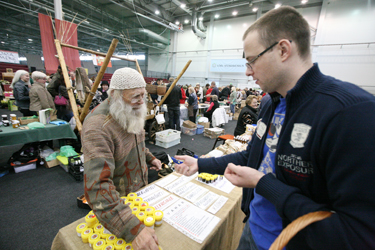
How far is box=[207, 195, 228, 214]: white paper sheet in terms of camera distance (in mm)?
1188

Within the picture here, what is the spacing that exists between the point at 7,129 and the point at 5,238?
1.85m

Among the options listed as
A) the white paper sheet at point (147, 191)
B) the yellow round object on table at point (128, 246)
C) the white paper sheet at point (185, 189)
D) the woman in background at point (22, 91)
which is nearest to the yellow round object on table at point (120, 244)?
the yellow round object on table at point (128, 246)

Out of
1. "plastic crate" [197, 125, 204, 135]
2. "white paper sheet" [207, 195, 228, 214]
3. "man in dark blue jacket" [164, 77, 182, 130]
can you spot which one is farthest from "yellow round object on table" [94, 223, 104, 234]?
"plastic crate" [197, 125, 204, 135]

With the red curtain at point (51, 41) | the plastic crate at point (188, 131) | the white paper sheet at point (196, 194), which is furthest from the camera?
the plastic crate at point (188, 131)

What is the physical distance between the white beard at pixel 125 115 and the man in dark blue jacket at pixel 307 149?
819 millimetres

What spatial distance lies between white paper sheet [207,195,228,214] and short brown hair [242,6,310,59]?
3.60ft

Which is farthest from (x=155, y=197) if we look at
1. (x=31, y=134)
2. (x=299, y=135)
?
(x=31, y=134)

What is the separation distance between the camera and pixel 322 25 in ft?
33.9

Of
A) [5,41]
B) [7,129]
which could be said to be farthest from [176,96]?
[5,41]

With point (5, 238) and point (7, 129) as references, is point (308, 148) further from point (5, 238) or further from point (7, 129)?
point (7, 129)

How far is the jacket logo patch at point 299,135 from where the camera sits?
58cm

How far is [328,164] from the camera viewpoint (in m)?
0.49

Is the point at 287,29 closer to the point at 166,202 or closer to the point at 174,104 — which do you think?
the point at 166,202

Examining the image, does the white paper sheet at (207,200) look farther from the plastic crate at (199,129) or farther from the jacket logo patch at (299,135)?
the plastic crate at (199,129)
